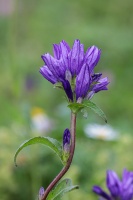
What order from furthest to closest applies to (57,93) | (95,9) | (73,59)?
(95,9) → (57,93) → (73,59)

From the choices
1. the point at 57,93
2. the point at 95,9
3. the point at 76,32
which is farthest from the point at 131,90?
the point at 95,9

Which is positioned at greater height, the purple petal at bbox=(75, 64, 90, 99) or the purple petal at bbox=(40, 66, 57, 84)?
the purple petal at bbox=(40, 66, 57, 84)

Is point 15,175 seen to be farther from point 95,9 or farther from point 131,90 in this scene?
point 95,9

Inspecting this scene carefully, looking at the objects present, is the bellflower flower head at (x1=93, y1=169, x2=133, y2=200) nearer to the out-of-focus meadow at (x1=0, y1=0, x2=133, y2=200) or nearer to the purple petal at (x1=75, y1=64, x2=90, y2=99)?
the purple petal at (x1=75, y1=64, x2=90, y2=99)

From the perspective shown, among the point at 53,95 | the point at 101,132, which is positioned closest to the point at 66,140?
the point at 101,132

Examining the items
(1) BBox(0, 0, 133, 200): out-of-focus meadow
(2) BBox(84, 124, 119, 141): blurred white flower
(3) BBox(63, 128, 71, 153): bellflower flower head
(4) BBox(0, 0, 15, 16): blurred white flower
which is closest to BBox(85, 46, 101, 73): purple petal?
(3) BBox(63, 128, 71, 153): bellflower flower head

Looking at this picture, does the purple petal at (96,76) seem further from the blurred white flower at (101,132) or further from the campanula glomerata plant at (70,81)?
the blurred white flower at (101,132)

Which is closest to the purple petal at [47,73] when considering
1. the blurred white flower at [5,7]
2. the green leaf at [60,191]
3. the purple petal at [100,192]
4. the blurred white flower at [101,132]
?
the green leaf at [60,191]
